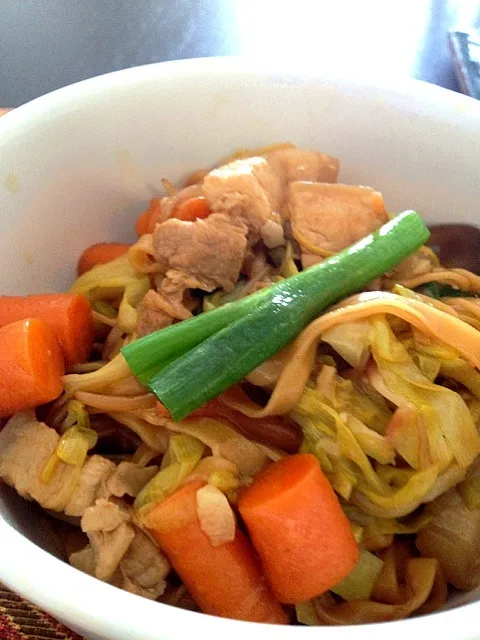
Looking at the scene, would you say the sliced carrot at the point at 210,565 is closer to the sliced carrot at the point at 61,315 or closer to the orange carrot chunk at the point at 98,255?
the sliced carrot at the point at 61,315

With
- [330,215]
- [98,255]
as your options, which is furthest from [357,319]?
[98,255]

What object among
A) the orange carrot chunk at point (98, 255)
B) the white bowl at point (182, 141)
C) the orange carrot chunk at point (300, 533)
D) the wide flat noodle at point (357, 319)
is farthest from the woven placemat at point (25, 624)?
the orange carrot chunk at point (98, 255)

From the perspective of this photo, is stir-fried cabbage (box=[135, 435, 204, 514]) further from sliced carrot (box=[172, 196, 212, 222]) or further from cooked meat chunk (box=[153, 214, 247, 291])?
sliced carrot (box=[172, 196, 212, 222])

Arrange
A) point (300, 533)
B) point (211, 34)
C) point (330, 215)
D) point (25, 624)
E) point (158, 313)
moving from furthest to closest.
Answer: point (211, 34) → point (330, 215) → point (158, 313) → point (25, 624) → point (300, 533)

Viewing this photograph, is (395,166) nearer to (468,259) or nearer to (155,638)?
(468,259)

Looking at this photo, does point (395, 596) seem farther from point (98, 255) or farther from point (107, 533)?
point (98, 255)

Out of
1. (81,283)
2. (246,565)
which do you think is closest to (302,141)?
(81,283)

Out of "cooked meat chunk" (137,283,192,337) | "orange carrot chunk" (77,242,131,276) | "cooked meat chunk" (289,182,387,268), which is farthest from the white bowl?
"cooked meat chunk" (137,283,192,337)
